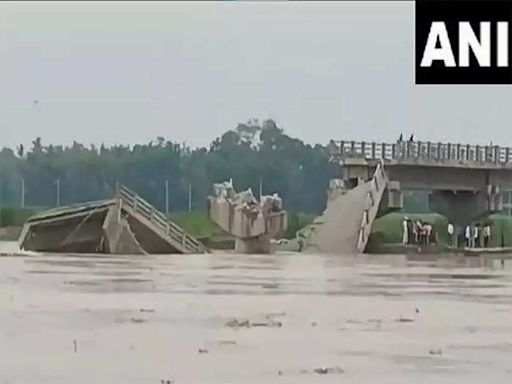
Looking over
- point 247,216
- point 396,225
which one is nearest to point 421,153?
point 396,225

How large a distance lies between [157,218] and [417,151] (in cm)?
72

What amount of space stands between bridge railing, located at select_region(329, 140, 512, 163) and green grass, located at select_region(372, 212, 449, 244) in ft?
0.57

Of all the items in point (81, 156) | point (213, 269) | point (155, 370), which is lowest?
point (155, 370)

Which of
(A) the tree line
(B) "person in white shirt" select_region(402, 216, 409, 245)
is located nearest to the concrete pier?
(A) the tree line

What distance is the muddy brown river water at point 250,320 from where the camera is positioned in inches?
123

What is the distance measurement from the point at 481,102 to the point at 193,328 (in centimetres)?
93

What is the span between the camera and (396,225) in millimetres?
3590

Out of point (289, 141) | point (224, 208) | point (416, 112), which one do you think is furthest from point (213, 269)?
point (416, 112)

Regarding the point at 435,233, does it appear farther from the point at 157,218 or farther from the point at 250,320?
the point at 157,218

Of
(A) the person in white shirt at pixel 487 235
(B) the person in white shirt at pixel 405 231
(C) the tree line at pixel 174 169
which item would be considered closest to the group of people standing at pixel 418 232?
(B) the person in white shirt at pixel 405 231

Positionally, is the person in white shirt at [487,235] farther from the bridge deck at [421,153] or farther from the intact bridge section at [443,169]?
the bridge deck at [421,153]

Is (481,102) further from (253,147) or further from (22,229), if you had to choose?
(22,229)

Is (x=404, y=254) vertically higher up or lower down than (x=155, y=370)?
higher up

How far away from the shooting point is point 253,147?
339cm
